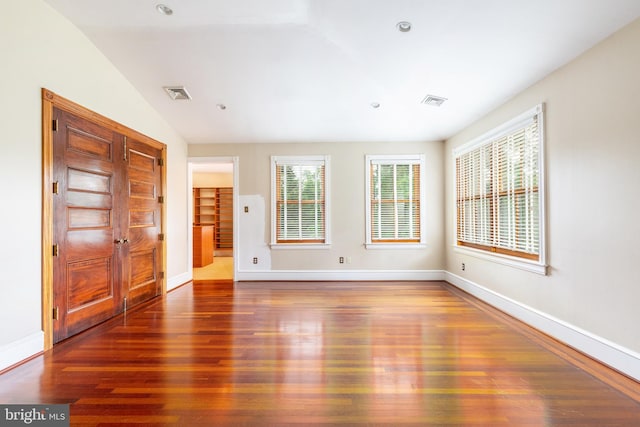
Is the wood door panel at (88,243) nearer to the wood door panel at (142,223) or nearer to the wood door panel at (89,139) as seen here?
the wood door panel at (142,223)

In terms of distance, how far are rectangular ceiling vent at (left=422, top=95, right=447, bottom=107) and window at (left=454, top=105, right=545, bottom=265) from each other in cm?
77

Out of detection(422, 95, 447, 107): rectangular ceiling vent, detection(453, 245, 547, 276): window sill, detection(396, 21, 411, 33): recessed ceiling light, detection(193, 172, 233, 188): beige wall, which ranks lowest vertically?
detection(453, 245, 547, 276): window sill

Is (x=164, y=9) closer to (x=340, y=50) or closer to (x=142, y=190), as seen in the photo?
(x=340, y=50)

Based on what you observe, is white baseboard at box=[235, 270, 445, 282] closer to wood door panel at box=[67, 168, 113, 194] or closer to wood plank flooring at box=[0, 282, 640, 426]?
wood plank flooring at box=[0, 282, 640, 426]

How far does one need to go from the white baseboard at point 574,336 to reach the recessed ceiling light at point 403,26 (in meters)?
3.04

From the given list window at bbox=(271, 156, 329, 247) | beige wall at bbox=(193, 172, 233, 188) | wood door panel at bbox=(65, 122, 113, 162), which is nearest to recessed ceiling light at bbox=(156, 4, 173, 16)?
wood door panel at bbox=(65, 122, 113, 162)

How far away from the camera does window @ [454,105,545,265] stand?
120 inches

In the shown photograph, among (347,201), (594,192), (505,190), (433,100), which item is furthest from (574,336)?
(347,201)

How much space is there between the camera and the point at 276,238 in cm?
520

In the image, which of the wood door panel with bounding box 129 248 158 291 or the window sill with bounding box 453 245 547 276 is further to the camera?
the wood door panel with bounding box 129 248 158 291

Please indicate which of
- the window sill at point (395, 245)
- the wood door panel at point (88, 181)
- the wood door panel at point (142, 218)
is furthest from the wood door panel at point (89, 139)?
the window sill at point (395, 245)

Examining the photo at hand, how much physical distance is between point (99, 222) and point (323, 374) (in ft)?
9.57

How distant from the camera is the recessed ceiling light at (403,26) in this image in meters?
2.58

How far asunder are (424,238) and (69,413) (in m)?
4.84
